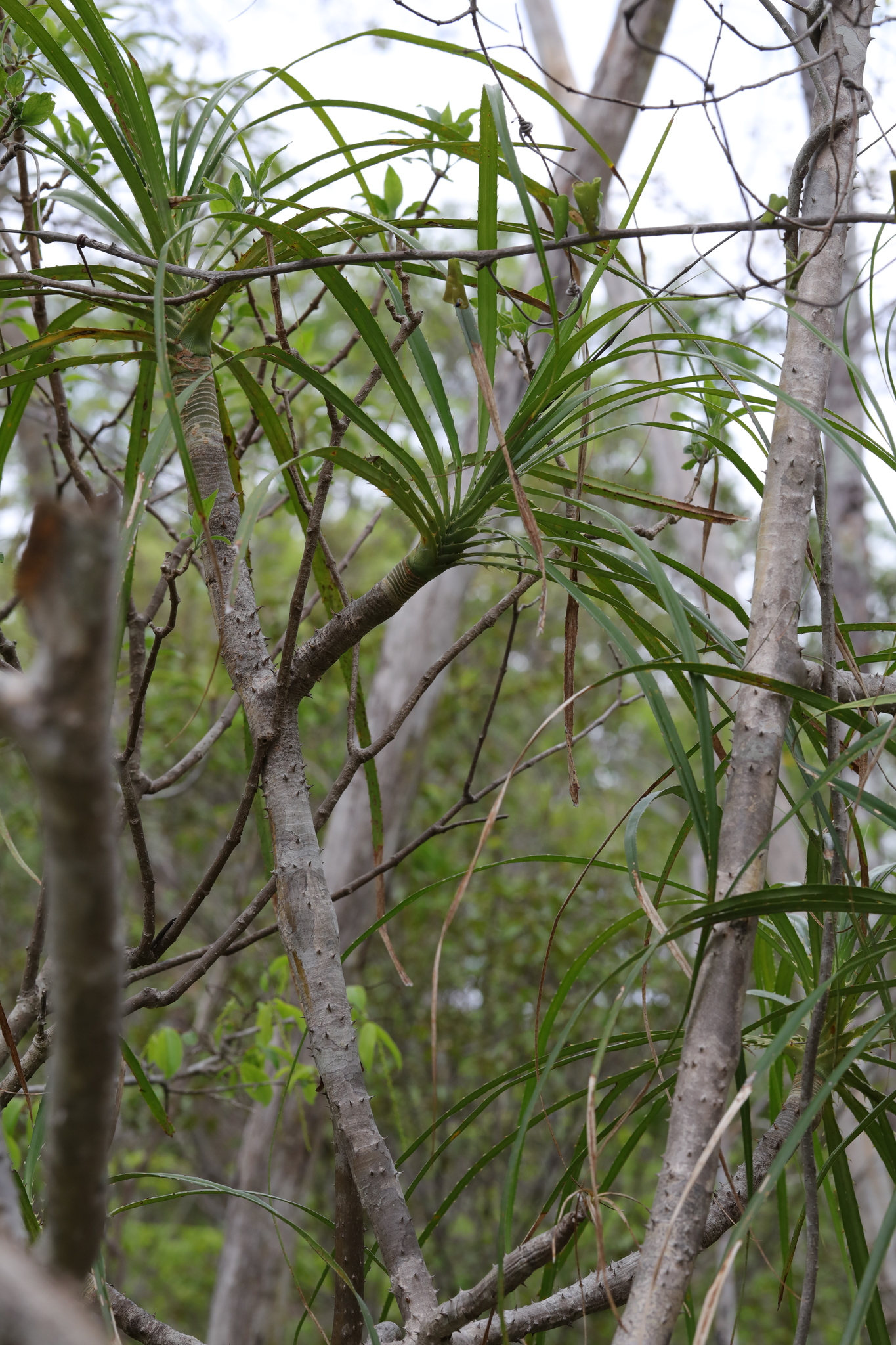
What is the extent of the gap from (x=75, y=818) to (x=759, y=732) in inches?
13.2

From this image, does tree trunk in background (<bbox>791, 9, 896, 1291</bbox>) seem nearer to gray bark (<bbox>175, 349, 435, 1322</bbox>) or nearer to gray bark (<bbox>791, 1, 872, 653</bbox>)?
gray bark (<bbox>791, 1, 872, 653</bbox>)

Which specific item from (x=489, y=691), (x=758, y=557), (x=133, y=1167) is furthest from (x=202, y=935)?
(x=758, y=557)

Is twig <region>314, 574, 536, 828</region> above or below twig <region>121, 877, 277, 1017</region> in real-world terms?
above

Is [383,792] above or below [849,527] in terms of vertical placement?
below

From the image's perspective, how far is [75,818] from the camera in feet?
0.56

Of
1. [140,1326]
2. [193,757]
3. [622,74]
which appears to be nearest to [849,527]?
[622,74]

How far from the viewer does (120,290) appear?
59cm

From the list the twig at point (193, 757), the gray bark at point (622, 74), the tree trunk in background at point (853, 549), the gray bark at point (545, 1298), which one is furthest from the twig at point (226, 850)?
the tree trunk in background at point (853, 549)

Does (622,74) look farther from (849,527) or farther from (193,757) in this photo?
(193,757)

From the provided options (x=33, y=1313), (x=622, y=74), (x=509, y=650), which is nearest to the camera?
(x=33, y=1313)

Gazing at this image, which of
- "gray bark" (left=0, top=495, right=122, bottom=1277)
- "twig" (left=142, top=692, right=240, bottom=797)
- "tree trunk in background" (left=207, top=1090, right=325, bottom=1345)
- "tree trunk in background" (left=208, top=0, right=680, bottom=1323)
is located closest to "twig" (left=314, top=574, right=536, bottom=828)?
"twig" (left=142, top=692, right=240, bottom=797)

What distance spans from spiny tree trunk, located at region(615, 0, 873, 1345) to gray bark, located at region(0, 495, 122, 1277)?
24 cm

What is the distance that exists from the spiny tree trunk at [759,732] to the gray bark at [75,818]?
0.79 feet

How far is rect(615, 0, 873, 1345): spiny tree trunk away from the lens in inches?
13.9
